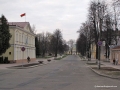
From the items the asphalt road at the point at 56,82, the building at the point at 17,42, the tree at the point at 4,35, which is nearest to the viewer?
the asphalt road at the point at 56,82

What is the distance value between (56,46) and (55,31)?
7917 millimetres

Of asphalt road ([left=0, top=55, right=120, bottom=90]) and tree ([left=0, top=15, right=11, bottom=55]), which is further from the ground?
tree ([left=0, top=15, right=11, bottom=55])

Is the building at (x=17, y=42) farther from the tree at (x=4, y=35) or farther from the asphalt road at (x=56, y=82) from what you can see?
the asphalt road at (x=56, y=82)

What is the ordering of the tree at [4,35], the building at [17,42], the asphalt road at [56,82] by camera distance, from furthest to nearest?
the building at [17,42] → the tree at [4,35] → the asphalt road at [56,82]

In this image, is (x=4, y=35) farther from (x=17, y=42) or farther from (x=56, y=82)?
(x=56, y=82)

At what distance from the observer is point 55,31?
371ft

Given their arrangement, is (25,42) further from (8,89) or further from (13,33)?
(8,89)

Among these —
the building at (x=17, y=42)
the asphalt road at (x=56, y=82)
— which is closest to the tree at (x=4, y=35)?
the building at (x=17, y=42)

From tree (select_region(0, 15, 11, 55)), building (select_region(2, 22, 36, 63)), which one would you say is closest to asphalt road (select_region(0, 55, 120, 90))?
tree (select_region(0, 15, 11, 55))

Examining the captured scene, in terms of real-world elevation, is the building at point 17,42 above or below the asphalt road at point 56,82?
above

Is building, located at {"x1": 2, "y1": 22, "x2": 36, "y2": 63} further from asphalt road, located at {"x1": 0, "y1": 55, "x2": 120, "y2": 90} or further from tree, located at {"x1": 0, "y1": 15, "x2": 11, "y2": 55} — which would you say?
asphalt road, located at {"x1": 0, "y1": 55, "x2": 120, "y2": 90}

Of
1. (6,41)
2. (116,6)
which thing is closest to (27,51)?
(6,41)

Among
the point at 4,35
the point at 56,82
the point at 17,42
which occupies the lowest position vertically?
the point at 56,82

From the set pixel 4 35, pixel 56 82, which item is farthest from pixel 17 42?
pixel 56 82
